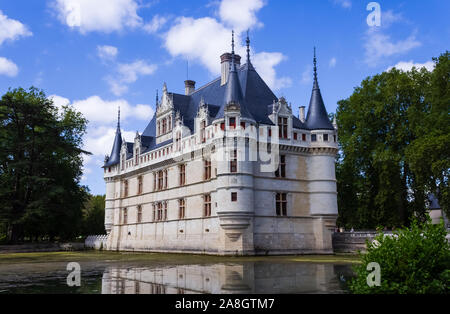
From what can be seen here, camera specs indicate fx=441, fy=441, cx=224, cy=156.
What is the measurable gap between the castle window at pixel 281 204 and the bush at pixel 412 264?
2106 cm

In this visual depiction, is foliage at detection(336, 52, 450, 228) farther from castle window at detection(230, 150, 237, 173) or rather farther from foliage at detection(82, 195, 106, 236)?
foliage at detection(82, 195, 106, 236)

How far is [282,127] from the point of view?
2942cm

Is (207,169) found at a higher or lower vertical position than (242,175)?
higher

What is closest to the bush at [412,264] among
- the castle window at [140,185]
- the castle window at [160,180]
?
the castle window at [160,180]

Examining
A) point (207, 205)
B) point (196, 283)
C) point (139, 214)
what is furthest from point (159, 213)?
point (196, 283)

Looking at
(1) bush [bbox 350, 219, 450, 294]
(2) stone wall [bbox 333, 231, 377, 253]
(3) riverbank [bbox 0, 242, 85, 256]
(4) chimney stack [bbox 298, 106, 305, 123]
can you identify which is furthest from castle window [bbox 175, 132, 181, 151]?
(1) bush [bbox 350, 219, 450, 294]

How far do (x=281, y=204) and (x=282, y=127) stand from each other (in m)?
5.11

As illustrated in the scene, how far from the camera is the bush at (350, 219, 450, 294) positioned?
6.92m

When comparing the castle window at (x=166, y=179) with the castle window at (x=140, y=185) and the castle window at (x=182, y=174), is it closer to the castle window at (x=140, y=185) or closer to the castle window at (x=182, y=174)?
the castle window at (x=182, y=174)

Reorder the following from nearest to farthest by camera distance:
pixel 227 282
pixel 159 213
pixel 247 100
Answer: pixel 227 282 → pixel 247 100 → pixel 159 213

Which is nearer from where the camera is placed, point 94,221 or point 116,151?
point 116,151

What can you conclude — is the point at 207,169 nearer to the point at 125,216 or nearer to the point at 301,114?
the point at 301,114

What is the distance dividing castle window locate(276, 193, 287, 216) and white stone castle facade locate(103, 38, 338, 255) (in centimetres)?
7
